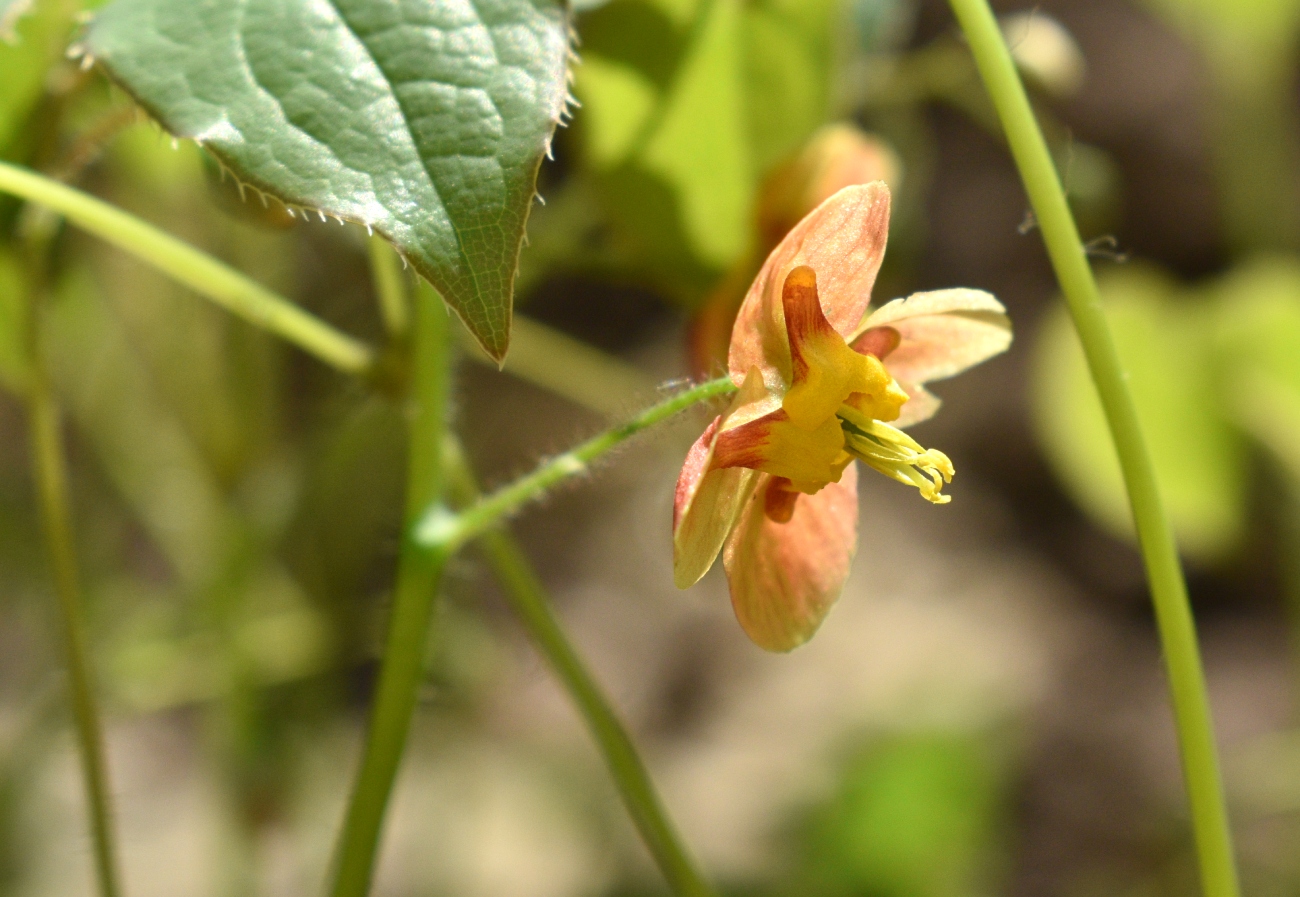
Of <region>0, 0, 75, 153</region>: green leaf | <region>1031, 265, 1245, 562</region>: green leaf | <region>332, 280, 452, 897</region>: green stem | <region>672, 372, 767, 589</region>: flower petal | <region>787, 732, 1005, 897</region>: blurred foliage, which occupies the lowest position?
<region>787, 732, 1005, 897</region>: blurred foliage

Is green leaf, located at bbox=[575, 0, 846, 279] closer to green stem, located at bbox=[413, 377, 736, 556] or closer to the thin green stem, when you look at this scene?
the thin green stem

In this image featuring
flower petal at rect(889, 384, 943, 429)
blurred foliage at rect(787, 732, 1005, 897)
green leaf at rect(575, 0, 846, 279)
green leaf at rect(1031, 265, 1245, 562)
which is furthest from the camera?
green leaf at rect(1031, 265, 1245, 562)

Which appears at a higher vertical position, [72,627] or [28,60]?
[28,60]

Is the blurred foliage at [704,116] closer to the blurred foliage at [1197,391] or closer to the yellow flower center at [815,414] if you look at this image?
the yellow flower center at [815,414]

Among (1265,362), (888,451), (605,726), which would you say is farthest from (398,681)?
(1265,362)

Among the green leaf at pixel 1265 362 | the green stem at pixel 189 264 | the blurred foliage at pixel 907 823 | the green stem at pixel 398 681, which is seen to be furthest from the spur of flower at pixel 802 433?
the green leaf at pixel 1265 362

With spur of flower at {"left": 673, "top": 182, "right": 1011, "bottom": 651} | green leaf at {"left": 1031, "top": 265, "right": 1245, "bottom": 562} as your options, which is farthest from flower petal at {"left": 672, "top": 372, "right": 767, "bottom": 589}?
green leaf at {"left": 1031, "top": 265, "right": 1245, "bottom": 562}

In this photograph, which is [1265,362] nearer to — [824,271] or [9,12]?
[824,271]
